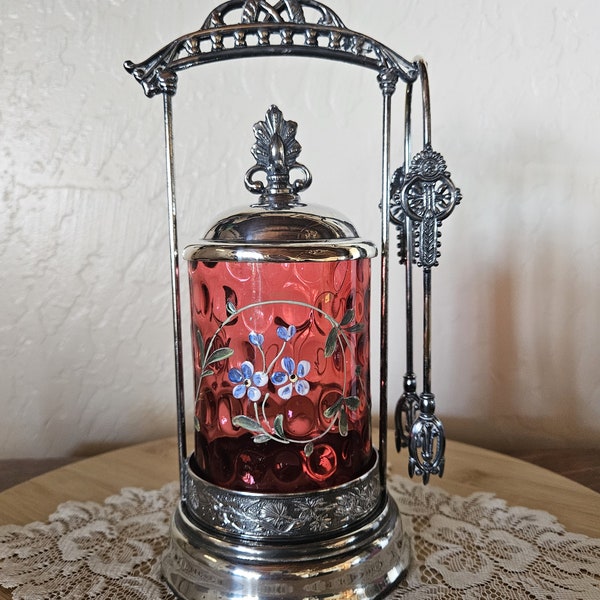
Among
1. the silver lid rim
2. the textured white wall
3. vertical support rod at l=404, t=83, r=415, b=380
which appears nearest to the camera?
the silver lid rim

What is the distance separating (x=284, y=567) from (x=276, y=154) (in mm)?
320

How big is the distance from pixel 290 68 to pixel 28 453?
644 mm

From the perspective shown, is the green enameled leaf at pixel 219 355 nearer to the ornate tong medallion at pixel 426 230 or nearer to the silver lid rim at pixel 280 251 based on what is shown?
the silver lid rim at pixel 280 251

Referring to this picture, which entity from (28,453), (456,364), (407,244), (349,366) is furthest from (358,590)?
(28,453)

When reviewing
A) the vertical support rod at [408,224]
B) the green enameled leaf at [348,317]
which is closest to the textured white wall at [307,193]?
the vertical support rod at [408,224]

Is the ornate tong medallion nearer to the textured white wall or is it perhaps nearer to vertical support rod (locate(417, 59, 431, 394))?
vertical support rod (locate(417, 59, 431, 394))

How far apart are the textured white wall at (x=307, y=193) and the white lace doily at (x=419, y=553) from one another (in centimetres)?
25

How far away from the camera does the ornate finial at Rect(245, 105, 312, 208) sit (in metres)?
0.47

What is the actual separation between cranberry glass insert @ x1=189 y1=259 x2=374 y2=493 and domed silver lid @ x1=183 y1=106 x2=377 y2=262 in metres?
0.02

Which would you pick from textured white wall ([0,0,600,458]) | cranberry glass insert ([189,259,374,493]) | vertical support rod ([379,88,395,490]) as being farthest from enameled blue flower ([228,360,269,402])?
textured white wall ([0,0,600,458])

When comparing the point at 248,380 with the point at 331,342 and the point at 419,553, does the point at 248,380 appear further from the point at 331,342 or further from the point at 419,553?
the point at 419,553

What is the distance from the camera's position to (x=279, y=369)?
1.45 ft

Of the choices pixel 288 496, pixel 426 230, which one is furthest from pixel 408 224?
pixel 288 496

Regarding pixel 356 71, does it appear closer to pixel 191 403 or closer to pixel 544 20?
pixel 544 20
